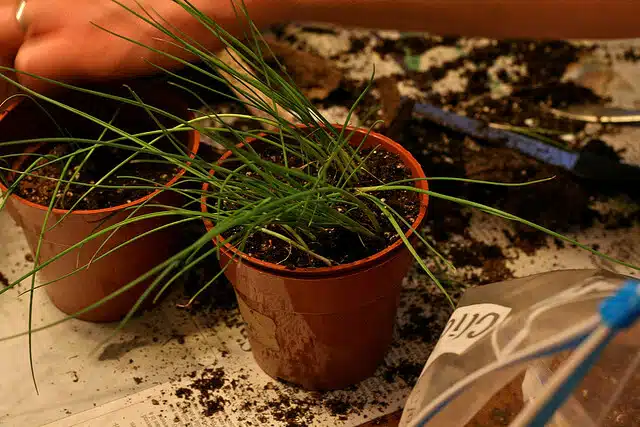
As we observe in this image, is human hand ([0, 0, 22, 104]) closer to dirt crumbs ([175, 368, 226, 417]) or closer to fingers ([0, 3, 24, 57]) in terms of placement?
fingers ([0, 3, 24, 57])

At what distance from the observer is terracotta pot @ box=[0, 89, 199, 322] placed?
69 cm

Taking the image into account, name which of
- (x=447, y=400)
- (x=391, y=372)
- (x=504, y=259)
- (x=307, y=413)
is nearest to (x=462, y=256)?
(x=504, y=259)

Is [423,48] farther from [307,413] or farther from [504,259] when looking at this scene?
[307,413]

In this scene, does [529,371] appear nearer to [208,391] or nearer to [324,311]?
[324,311]

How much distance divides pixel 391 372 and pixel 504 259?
23 cm

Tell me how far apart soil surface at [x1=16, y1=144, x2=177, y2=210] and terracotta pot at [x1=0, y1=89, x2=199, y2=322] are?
0.10 feet

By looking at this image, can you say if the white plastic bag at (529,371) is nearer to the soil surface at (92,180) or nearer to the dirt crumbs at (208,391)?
the dirt crumbs at (208,391)

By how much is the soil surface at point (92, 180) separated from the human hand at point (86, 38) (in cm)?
10

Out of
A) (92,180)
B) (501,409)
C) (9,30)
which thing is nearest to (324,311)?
(501,409)

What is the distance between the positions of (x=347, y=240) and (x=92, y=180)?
1.11 ft

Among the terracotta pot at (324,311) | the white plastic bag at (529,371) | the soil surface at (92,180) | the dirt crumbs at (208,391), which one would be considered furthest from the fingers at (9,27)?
the white plastic bag at (529,371)

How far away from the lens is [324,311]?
2.10 ft

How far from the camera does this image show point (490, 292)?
619 millimetres

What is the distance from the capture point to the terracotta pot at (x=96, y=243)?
0.69 m
